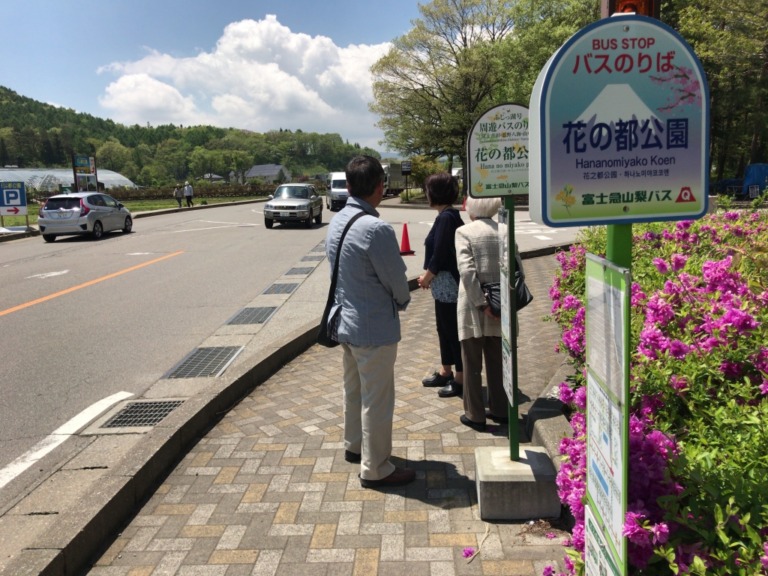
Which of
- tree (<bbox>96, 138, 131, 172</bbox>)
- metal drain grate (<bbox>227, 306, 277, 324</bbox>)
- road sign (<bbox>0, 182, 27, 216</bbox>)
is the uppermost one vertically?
tree (<bbox>96, 138, 131, 172</bbox>)

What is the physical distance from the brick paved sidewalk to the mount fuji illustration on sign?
2.07 meters

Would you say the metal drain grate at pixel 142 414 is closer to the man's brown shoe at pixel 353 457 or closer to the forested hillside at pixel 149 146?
the man's brown shoe at pixel 353 457

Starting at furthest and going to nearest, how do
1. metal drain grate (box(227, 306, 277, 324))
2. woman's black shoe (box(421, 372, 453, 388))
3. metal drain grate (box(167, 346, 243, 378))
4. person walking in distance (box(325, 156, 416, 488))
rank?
metal drain grate (box(227, 306, 277, 324))
metal drain grate (box(167, 346, 243, 378))
woman's black shoe (box(421, 372, 453, 388))
person walking in distance (box(325, 156, 416, 488))

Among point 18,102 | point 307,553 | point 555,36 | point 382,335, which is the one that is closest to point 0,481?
point 307,553

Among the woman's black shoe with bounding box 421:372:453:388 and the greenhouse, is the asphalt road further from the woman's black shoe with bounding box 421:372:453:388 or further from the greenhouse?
the greenhouse

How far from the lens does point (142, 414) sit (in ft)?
15.2

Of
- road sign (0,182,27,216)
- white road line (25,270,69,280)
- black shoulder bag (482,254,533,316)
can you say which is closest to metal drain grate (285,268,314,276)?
white road line (25,270,69,280)

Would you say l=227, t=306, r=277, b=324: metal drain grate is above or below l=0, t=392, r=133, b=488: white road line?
above

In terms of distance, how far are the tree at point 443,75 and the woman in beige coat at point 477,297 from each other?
117ft

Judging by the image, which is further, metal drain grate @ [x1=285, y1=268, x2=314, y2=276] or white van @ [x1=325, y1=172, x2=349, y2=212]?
white van @ [x1=325, y1=172, x2=349, y2=212]

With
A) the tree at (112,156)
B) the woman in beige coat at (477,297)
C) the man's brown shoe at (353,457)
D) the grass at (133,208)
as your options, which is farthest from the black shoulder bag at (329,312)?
the tree at (112,156)

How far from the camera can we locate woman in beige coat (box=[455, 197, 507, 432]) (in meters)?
3.96

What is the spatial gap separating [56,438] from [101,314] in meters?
4.35

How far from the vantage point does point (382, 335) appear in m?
3.35
